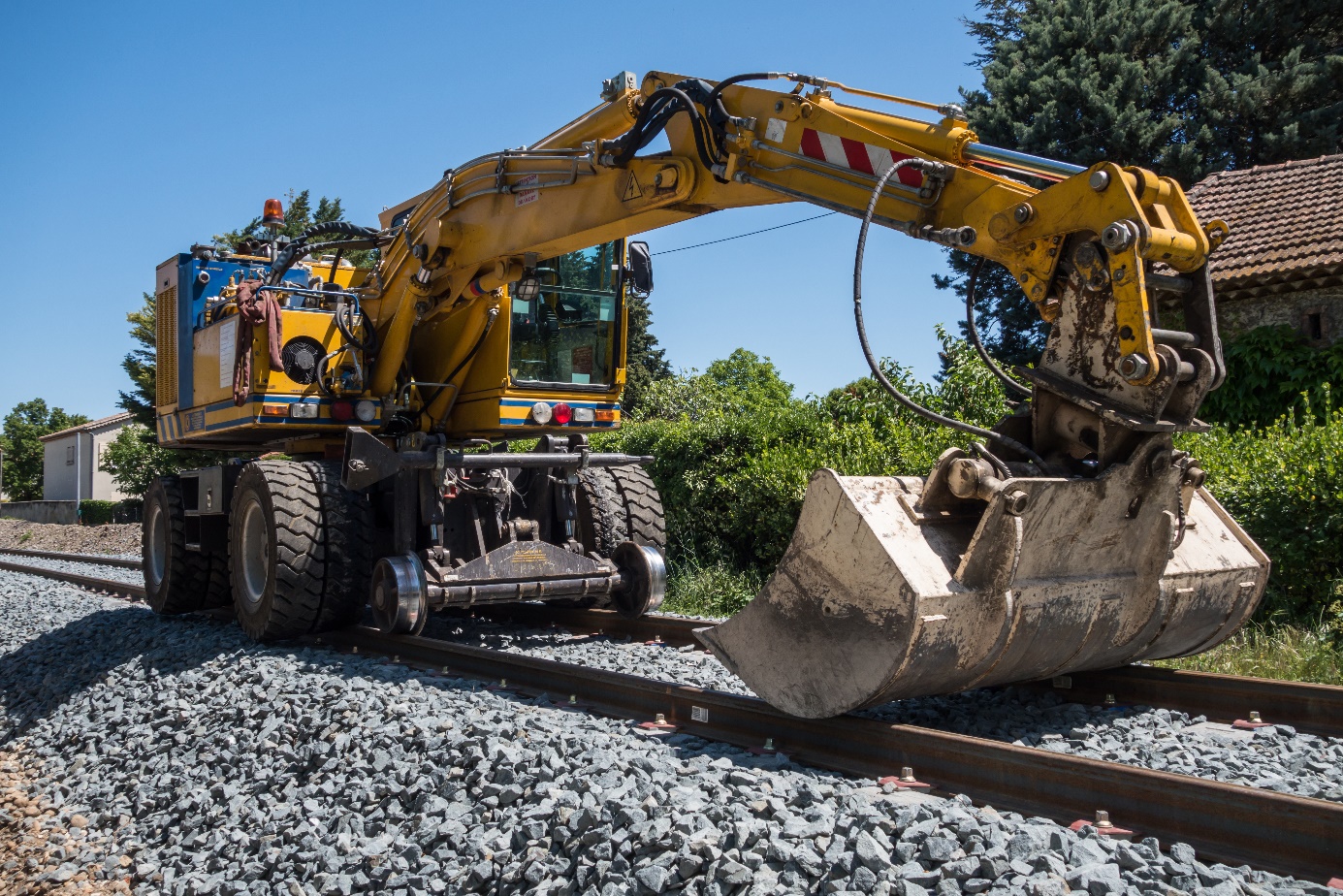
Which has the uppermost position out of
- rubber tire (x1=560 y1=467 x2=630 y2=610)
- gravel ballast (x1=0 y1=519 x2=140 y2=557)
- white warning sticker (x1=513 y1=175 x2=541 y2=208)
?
white warning sticker (x1=513 y1=175 x2=541 y2=208)

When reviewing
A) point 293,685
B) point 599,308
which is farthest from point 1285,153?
point 293,685

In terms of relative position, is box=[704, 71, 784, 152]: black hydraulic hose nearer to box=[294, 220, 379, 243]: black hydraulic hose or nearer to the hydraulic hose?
the hydraulic hose

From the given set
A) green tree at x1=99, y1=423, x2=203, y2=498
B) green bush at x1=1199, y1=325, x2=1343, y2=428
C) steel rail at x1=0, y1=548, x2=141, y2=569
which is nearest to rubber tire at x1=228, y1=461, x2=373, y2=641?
steel rail at x1=0, y1=548, x2=141, y2=569

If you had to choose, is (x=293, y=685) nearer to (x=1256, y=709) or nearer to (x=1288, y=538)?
(x=1256, y=709)

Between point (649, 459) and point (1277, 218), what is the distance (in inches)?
460

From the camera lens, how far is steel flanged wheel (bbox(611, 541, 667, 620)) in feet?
26.8

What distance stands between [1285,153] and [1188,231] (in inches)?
871

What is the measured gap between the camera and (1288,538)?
24.2 feet

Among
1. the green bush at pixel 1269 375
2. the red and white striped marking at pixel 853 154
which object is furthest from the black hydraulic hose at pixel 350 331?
the green bush at pixel 1269 375

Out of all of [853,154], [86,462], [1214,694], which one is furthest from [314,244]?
[86,462]

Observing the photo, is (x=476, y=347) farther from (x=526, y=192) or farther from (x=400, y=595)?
(x=400, y=595)

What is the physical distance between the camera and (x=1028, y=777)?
3.87 metres

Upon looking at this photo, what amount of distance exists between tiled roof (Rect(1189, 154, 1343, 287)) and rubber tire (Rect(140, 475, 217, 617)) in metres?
12.9

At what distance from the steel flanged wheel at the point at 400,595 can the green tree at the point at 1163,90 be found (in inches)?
728
